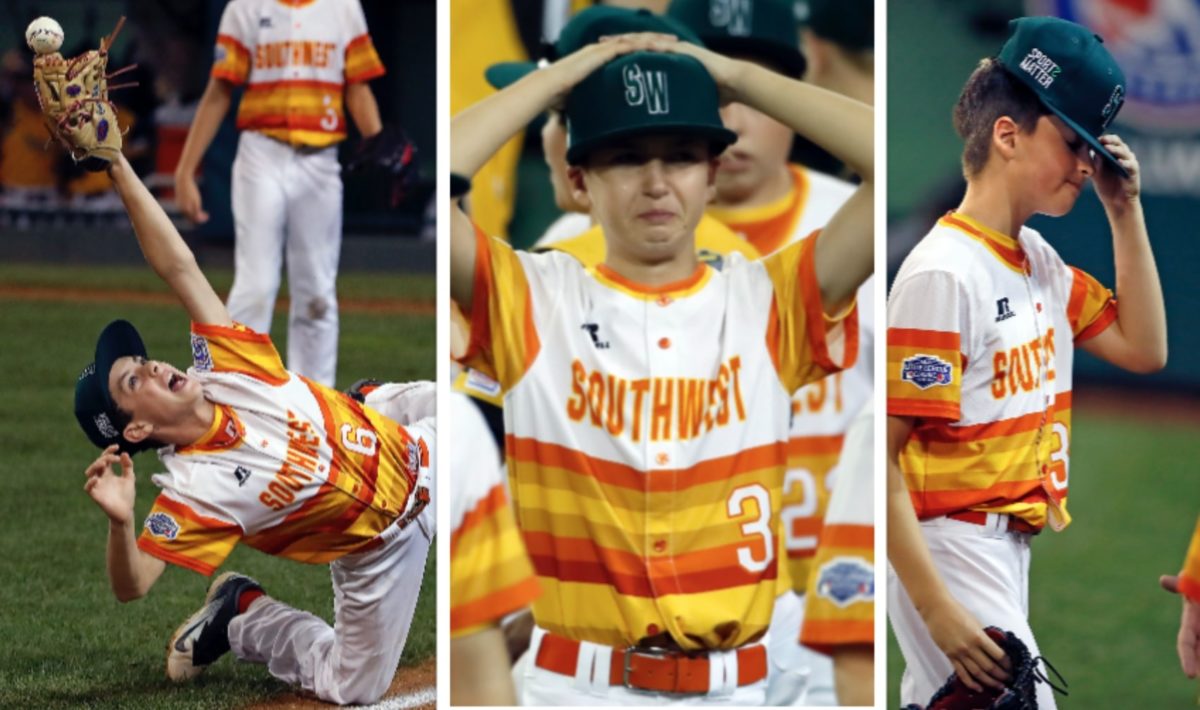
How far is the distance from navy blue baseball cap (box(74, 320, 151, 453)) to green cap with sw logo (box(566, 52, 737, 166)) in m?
1.11

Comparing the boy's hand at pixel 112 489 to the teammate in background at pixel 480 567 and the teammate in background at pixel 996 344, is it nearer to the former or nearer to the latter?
the teammate in background at pixel 480 567

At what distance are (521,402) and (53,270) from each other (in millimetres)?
2624

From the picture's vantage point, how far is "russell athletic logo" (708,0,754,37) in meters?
3.77

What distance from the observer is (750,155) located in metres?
3.82

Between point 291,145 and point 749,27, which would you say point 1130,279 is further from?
point 291,145

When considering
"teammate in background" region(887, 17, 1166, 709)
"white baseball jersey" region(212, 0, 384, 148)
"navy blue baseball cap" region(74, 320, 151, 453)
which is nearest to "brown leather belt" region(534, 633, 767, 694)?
"teammate in background" region(887, 17, 1166, 709)

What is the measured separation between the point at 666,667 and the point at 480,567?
473 mm

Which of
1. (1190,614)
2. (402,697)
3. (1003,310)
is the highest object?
(1003,310)

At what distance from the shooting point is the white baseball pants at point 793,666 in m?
3.71

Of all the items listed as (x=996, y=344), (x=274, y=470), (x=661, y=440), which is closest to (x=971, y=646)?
(x=996, y=344)

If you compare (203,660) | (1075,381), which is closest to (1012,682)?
(203,660)

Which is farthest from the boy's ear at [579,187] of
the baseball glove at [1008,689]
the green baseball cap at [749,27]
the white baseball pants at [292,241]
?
the baseball glove at [1008,689]

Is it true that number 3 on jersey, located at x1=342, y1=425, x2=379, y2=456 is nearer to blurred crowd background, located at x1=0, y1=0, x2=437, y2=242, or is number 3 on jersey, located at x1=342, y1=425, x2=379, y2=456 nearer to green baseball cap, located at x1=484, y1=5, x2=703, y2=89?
blurred crowd background, located at x1=0, y1=0, x2=437, y2=242

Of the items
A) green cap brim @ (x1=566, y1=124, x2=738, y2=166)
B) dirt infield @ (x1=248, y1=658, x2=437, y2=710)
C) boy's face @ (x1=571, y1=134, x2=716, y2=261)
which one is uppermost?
green cap brim @ (x1=566, y1=124, x2=738, y2=166)
